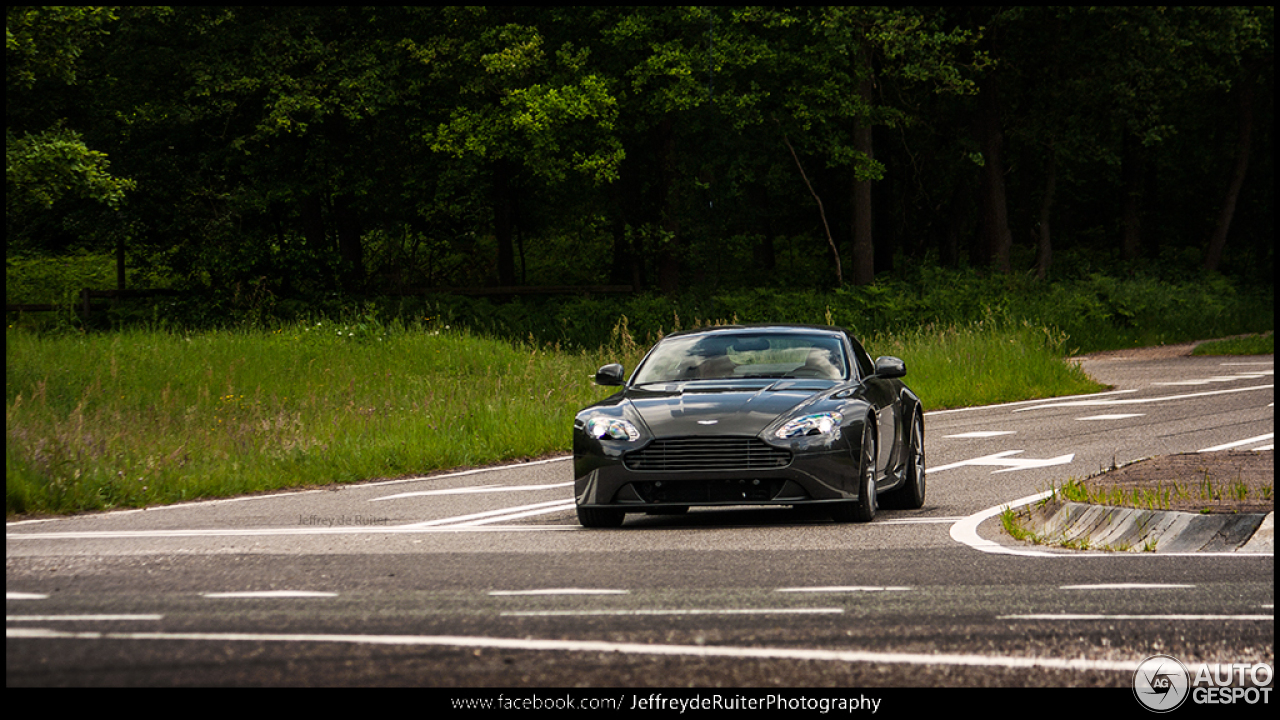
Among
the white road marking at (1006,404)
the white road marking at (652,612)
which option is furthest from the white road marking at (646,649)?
the white road marking at (1006,404)

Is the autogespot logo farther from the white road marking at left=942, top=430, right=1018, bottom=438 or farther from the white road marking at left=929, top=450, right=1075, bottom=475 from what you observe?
the white road marking at left=942, top=430, right=1018, bottom=438

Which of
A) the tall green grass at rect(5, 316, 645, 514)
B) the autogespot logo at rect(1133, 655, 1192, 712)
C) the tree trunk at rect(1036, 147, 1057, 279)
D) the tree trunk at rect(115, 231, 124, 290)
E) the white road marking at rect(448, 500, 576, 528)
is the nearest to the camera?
the autogespot logo at rect(1133, 655, 1192, 712)

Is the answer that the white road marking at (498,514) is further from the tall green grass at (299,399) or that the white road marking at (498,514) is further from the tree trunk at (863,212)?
the tree trunk at (863,212)

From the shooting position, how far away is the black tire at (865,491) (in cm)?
1039

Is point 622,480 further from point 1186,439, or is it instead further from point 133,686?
point 1186,439

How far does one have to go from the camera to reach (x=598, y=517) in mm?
10586

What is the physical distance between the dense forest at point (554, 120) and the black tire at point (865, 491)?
27.3 m

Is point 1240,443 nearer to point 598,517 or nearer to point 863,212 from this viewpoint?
point 598,517

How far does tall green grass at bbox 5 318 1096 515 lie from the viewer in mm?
13383

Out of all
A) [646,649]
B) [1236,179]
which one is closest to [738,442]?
[646,649]

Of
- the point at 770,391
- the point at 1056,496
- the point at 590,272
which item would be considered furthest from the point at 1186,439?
the point at 590,272

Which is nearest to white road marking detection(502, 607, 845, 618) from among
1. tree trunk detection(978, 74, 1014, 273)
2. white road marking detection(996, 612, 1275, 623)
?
white road marking detection(996, 612, 1275, 623)

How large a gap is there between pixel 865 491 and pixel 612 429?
187 centimetres

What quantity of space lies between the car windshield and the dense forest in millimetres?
25721
